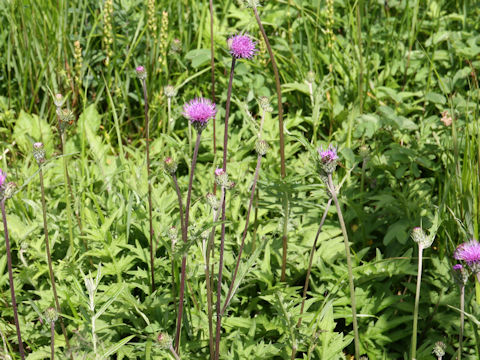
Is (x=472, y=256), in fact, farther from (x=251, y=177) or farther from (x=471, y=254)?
(x=251, y=177)

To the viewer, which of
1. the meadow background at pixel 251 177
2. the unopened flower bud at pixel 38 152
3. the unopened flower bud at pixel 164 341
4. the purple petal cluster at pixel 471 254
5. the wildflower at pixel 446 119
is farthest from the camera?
the wildflower at pixel 446 119

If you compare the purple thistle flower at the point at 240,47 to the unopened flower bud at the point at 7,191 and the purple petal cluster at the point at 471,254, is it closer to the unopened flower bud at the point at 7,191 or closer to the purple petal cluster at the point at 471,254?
the unopened flower bud at the point at 7,191

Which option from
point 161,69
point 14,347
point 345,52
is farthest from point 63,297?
point 345,52

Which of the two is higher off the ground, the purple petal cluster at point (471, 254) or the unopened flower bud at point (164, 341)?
the purple petal cluster at point (471, 254)

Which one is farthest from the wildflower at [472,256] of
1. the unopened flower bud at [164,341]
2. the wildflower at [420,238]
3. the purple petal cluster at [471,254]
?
the unopened flower bud at [164,341]

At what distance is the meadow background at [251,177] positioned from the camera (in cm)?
184

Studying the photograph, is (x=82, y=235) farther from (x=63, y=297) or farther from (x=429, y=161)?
(x=429, y=161)

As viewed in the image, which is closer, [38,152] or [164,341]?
[164,341]

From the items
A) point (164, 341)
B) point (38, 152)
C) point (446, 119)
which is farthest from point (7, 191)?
point (446, 119)

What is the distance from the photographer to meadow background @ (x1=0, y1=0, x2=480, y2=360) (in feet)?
6.04

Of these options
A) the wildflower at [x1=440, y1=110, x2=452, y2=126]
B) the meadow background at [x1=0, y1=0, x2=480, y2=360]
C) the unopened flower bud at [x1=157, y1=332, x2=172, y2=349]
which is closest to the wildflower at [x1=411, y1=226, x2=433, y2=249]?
the meadow background at [x1=0, y1=0, x2=480, y2=360]

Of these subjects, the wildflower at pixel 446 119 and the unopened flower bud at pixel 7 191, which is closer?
the unopened flower bud at pixel 7 191

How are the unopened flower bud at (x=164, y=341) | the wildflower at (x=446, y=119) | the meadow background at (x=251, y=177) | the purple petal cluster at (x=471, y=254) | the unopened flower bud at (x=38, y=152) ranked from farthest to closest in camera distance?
the wildflower at (x=446, y=119), the meadow background at (x=251, y=177), the unopened flower bud at (x=38, y=152), the purple petal cluster at (x=471, y=254), the unopened flower bud at (x=164, y=341)

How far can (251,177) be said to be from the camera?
8.09 ft
